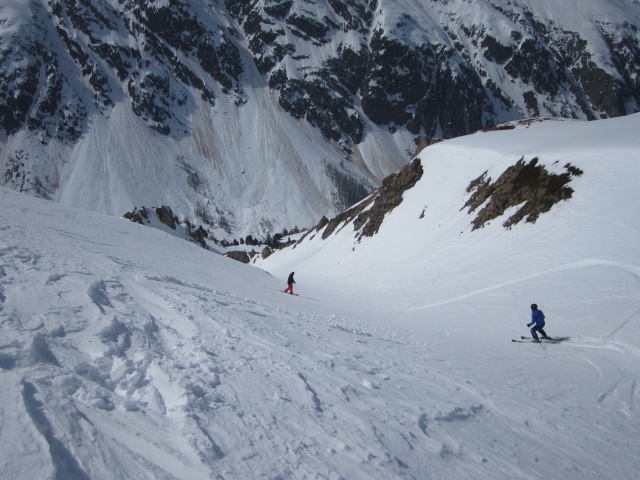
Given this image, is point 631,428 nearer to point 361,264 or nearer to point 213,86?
point 361,264

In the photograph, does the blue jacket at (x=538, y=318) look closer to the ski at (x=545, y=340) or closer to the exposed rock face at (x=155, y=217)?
the ski at (x=545, y=340)

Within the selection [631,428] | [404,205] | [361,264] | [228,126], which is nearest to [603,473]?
[631,428]

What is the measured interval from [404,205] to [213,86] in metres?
172

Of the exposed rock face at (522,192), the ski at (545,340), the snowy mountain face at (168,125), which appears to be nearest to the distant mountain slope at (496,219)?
the exposed rock face at (522,192)

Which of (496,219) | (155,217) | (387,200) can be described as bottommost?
(155,217)

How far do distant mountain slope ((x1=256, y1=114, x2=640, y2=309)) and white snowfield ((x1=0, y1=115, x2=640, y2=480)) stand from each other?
0.60 metres

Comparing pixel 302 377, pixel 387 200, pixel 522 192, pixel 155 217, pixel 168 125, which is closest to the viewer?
pixel 302 377

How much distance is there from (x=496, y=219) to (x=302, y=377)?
21284 mm

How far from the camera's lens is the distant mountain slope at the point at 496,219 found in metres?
17.6

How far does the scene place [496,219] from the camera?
24.2 metres

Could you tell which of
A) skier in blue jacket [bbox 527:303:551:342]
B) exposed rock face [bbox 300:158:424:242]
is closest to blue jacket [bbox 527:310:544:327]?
skier in blue jacket [bbox 527:303:551:342]

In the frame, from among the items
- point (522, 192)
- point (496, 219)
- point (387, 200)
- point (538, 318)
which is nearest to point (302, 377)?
point (538, 318)

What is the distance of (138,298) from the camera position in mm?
9203

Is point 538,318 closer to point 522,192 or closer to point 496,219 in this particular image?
point 496,219
